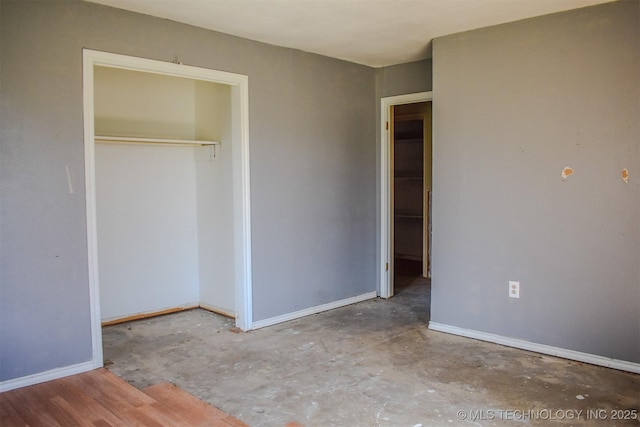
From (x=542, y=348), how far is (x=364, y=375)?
134 cm

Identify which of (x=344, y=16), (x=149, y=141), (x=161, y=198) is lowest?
(x=161, y=198)

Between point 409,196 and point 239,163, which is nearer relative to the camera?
point 239,163

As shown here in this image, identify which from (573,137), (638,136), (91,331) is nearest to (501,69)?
(573,137)

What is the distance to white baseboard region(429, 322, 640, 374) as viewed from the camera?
10.2 ft

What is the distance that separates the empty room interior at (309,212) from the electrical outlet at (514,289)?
3cm

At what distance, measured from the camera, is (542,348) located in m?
3.43

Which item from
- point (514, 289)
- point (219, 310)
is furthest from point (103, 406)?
point (514, 289)

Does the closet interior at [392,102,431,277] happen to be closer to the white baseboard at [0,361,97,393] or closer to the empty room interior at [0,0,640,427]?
the empty room interior at [0,0,640,427]

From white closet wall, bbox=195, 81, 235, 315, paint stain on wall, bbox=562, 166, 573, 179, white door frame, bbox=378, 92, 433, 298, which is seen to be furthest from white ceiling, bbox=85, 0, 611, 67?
paint stain on wall, bbox=562, 166, 573, 179

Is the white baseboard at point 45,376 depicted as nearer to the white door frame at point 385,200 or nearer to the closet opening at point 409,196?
the white door frame at point 385,200

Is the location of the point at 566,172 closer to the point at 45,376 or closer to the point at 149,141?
the point at 149,141

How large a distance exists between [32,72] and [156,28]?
87cm

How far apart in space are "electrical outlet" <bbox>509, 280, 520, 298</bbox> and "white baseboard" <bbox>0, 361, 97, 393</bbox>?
114 inches

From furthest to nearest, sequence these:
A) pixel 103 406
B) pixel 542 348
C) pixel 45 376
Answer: pixel 542 348 → pixel 45 376 → pixel 103 406
